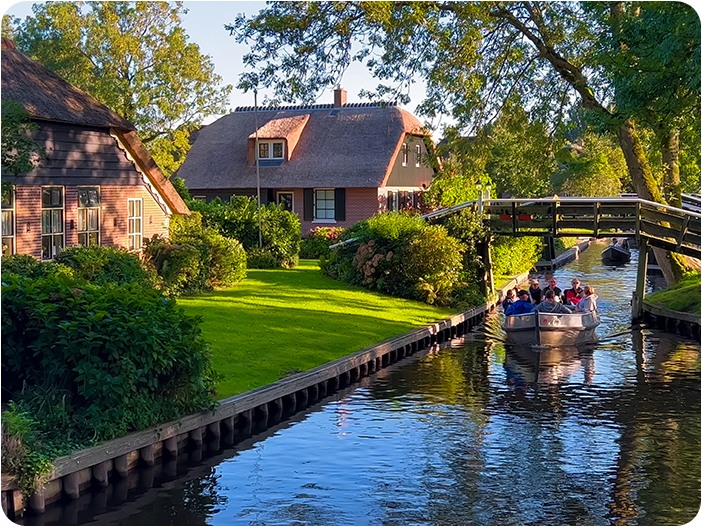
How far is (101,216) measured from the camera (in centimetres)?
2867

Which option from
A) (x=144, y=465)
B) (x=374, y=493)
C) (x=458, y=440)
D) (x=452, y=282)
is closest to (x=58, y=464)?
(x=144, y=465)

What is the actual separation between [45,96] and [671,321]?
20.7 m

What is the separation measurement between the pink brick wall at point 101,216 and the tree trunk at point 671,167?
16.1 m

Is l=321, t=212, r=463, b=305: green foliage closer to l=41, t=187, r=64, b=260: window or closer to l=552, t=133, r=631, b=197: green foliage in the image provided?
l=41, t=187, r=64, b=260: window

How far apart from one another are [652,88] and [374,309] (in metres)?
11.9

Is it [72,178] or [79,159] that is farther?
[79,159]

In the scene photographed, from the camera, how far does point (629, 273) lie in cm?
5053

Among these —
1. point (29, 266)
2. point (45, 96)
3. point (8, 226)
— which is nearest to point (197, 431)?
point (29, 266)

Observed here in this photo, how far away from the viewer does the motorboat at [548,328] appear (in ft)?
91.7

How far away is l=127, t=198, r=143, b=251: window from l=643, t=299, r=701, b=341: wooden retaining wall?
17.1m

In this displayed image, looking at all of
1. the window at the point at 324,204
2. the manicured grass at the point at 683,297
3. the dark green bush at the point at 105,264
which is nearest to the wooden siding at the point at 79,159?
the dark green bush at the point at 105,264

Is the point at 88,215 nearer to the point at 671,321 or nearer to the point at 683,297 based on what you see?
the point at 671,321

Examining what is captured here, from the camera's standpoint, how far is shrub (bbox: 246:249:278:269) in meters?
40.1

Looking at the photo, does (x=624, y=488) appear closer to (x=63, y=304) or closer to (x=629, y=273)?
(x=63, y=304)
